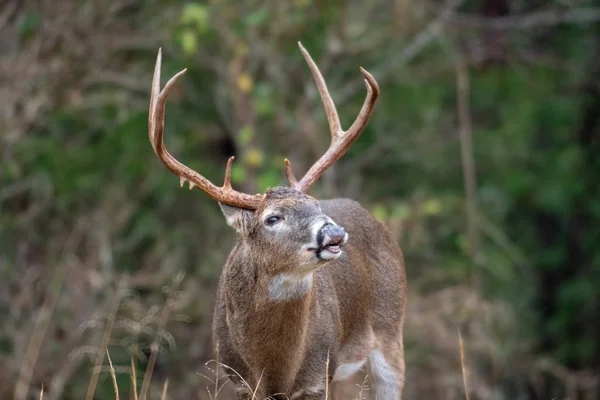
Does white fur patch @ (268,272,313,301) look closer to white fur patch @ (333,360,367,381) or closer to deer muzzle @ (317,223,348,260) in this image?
deer muzzle @ (317,223,348,260)

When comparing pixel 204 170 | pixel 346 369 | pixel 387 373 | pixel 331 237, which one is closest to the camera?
pixel 331 237

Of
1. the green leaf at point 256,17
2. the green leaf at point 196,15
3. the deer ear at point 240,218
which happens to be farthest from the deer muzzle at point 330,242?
the green leaf at point 196,15

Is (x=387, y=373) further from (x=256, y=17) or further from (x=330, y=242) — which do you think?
(x=256, y=17)

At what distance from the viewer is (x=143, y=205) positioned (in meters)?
12.8

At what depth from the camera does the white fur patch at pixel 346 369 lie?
6605 millimetres

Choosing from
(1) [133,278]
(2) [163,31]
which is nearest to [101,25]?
(2) [163,31]

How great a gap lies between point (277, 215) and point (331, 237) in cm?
41

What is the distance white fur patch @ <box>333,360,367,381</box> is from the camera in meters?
6.61

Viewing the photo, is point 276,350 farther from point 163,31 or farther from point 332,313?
point 163,31

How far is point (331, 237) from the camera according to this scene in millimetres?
5492

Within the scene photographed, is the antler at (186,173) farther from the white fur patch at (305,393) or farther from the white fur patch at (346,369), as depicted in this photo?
the white fur patch at (346,369)

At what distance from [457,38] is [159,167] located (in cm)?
489

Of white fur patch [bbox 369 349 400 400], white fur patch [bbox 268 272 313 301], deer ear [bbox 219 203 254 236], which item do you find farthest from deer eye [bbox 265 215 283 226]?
white fur patch [bbox 369 349 400 400]

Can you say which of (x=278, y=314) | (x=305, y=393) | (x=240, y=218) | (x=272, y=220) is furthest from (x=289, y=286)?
(x=305, y=393)
